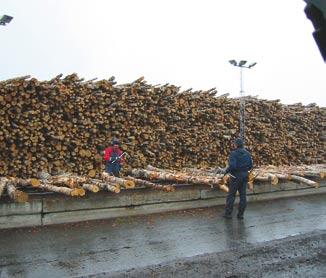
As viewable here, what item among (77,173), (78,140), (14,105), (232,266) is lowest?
(232,266)

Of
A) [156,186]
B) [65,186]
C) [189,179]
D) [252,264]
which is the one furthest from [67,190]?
[252,264]

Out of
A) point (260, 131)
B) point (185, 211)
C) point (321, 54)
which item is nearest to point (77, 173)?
point (185, 211)

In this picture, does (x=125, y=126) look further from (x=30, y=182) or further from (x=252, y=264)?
(x=252, y=264)

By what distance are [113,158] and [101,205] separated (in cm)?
295

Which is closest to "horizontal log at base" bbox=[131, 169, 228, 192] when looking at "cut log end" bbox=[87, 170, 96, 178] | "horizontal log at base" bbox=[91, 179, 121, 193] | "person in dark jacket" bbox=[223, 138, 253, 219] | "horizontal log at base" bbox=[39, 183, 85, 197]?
"person in dark jacket" bbox=[223, 138, 253, 219]

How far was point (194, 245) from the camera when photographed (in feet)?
31.3

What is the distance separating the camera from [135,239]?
9977mm

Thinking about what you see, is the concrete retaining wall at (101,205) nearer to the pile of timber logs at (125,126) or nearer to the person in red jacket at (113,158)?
the person in red jacket at (113,158)

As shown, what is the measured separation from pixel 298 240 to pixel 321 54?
21.9ft

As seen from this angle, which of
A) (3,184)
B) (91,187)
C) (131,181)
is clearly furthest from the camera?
(131,181)

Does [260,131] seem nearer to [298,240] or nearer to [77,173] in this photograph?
[77,173]

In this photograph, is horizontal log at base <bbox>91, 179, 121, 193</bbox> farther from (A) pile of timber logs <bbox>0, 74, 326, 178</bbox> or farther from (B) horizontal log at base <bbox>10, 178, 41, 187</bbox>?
(A) pile of timber logs <bbox>0, 74, 326, 178</bbox>

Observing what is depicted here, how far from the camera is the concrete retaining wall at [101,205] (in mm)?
10516

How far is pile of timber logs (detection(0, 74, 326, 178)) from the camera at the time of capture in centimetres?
1370
